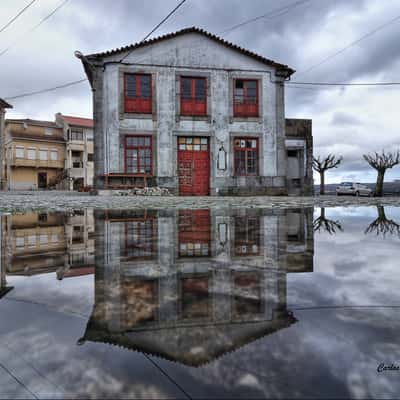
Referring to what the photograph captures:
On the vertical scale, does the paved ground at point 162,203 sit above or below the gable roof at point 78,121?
below

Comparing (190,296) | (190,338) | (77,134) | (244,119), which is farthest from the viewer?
(77,134)

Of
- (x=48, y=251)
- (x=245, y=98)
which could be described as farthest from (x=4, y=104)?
(x=48, y=251)

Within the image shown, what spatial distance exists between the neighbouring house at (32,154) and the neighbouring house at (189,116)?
2860 cm

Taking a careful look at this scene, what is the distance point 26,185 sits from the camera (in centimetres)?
3894

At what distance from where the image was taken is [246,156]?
1489 centimetres

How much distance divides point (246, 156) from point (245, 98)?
2.79 m

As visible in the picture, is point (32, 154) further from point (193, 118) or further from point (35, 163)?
point (193, 118)

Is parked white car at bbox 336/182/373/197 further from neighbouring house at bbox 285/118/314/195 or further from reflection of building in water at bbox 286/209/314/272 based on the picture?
reflection of building in water at bbox 286/209/314/272

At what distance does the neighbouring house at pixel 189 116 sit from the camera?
13.7 metres

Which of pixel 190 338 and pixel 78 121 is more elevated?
pixel 78 121

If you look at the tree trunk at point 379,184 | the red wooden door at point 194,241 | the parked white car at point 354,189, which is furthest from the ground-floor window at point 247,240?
the tree trunk at point 379,184

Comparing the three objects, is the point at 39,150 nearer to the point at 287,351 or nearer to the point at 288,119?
the point at 288,119

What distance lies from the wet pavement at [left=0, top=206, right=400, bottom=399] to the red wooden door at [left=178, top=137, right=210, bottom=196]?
510 inches

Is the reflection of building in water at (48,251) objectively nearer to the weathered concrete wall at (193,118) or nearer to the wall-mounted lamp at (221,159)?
the weathered concrete wall at (193,118)
